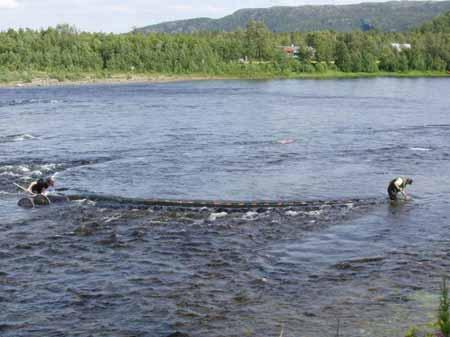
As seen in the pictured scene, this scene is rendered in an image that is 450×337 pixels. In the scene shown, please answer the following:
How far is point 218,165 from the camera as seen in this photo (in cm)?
3778

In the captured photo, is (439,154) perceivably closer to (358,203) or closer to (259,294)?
(358,203)

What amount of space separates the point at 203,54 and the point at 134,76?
2465 cm

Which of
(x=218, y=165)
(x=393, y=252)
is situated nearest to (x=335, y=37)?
(x=218, y=165)

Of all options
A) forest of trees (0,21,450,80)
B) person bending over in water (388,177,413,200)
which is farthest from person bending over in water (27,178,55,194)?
forest of trees (0,21,450,80)

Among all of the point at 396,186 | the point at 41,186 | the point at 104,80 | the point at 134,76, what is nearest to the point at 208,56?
the point at 134,76

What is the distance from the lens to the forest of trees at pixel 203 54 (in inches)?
6088

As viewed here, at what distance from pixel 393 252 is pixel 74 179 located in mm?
18954

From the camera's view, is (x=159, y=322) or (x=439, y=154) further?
(x=439, y=154)

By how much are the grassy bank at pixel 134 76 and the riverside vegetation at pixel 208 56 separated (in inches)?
20.3

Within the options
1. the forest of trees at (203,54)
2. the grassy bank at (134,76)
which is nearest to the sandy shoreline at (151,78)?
the grassy bank at (134,76)

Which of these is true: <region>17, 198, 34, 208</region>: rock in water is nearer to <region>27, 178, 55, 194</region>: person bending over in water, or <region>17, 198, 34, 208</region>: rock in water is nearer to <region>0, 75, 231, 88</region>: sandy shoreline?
<region>27, 178, 55, 194</region>: person bending over in water

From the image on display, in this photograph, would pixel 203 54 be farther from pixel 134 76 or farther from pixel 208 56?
pixel 134 76

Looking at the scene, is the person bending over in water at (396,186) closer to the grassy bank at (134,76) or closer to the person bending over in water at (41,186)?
the person bending over in water at (41,186)

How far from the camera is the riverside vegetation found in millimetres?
153875
